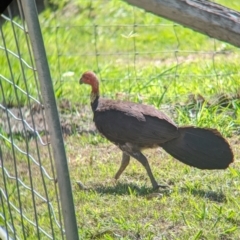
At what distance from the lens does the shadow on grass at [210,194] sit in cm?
489

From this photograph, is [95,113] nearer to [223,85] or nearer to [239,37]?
[223,85]

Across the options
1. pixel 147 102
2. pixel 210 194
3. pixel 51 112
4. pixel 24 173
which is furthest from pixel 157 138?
pixel 51 112

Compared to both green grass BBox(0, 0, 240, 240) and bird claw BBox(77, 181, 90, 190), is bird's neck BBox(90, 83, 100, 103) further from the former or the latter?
bird claw BBox(77, 181, 90, 190)

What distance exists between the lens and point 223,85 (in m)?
6.61

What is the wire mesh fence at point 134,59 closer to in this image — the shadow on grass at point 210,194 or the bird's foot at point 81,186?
the bird's foot at point 81,186

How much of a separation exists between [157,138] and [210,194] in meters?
0.52

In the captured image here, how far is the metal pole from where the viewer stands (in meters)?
2.68

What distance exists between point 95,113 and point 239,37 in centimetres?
235

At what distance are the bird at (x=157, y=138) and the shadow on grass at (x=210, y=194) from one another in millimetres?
165

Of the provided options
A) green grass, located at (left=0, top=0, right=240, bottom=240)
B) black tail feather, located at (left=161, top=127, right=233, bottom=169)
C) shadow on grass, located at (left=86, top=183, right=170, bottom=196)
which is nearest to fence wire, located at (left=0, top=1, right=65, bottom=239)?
green grass, located at (left=0, top=0, right=240, bottom=240)

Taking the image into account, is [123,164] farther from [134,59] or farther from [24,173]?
[134,59]

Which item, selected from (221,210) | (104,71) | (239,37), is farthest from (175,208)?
(104,71)

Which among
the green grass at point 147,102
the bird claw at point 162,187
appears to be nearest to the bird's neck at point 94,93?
the green grass at point 147,102

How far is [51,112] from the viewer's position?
277 cm
